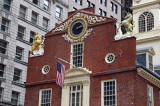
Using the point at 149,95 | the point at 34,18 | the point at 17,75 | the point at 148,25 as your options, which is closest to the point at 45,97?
the point at 149,95

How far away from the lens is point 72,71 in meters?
35.1

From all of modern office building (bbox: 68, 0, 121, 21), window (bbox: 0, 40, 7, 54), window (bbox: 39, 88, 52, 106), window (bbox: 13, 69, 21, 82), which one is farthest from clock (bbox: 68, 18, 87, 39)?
modern office building (bbox: 68, 0, 121, 21)

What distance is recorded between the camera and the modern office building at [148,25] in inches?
1841

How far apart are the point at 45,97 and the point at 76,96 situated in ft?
12.6

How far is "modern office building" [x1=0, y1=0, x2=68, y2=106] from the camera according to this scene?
2057 inches

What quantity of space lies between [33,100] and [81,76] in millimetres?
6015

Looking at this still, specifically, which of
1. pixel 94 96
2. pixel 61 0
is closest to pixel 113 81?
pixel 94 96

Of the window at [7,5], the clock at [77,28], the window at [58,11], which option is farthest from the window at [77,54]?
the window at [58,11]

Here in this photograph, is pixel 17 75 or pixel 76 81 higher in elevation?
pixel 17 75

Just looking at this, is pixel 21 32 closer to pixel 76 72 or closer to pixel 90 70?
pixel 76 72

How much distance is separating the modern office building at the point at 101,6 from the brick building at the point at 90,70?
30275mm

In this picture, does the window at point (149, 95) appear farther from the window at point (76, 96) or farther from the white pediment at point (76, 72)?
the window at point (76, 96)

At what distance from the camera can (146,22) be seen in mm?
49219

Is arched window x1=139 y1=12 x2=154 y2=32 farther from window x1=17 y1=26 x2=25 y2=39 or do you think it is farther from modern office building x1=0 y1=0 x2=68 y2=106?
window x1=17 y1=26 x2=25 y2=39
